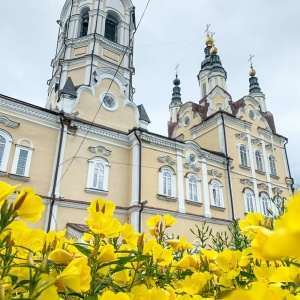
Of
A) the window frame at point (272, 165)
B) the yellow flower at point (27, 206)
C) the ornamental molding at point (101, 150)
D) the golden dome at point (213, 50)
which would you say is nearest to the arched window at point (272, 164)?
the window frame at point (272, 165)

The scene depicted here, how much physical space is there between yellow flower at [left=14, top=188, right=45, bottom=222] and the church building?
23.0 ft

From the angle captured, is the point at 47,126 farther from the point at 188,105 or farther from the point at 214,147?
the point at 188,105

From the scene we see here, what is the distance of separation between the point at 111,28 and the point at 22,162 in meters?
10.5

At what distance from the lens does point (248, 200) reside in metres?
15.9

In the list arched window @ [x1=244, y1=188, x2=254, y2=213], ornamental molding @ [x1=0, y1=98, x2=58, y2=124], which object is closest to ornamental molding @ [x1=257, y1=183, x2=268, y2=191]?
arched window @ [x1=244, y1=188, x2=254, y2=213]

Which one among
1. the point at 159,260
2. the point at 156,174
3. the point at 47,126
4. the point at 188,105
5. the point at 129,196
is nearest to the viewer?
the point at 159,260

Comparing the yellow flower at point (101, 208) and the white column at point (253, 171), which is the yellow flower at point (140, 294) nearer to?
the yellow flower at point (101, 208)

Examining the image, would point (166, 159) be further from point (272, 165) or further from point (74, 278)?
point (74, 278)

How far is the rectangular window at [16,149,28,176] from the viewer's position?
994 centimetres

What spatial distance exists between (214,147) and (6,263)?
16.8 meters

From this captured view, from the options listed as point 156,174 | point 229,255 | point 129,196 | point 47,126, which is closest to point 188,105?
point 156,174

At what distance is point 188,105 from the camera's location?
20.0 meters

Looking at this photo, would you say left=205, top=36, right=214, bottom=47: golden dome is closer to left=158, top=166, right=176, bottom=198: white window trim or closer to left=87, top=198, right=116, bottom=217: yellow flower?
left=158, top=166, right=176, bottom=198: white window trim

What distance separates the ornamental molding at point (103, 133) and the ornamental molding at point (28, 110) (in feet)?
3.27
